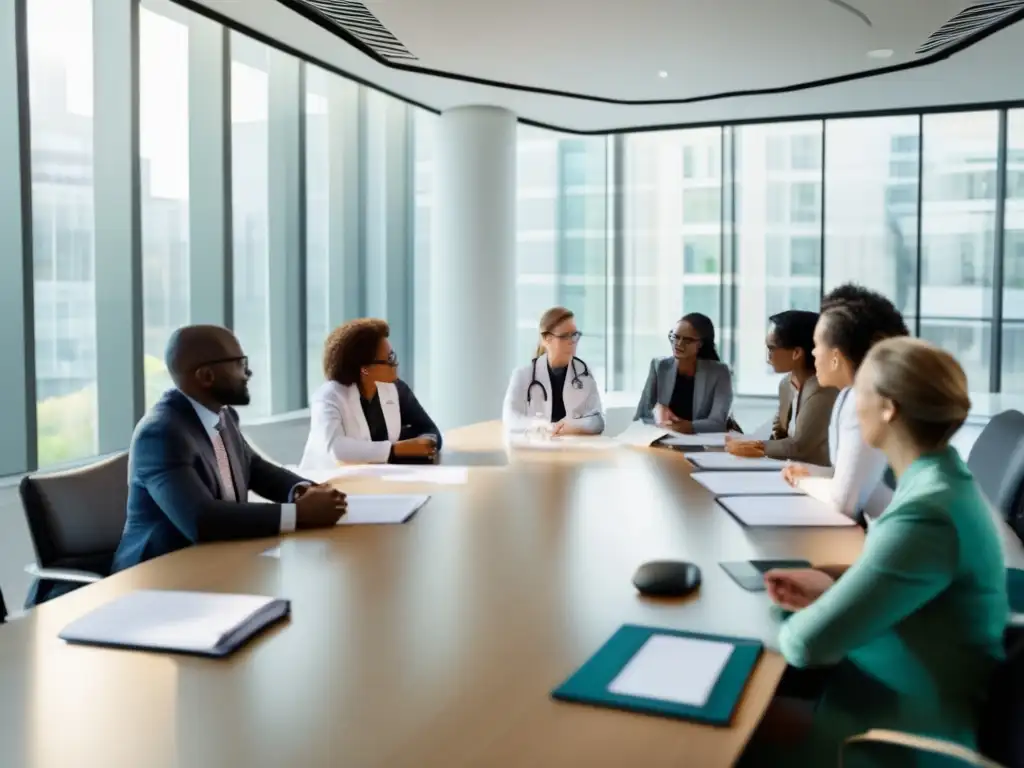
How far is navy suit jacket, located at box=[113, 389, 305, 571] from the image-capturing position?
2.43 m

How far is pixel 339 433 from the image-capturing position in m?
3.85

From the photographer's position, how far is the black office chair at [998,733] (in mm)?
1397

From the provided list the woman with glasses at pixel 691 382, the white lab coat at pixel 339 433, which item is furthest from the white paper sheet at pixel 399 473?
the woman with glasses at pixel 691 382

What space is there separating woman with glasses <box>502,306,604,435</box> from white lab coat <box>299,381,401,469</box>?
2.95 ft

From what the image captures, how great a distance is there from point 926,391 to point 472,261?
5.90m

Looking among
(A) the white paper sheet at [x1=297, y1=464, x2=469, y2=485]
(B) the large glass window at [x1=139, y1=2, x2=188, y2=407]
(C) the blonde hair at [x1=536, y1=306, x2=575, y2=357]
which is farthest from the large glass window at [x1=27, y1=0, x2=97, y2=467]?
(C) the blonde hair at [x1=536, y1=306, x2=575, y2=357]

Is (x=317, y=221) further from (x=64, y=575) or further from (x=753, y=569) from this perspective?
(x=753, y=569)

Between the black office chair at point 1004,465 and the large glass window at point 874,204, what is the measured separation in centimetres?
474

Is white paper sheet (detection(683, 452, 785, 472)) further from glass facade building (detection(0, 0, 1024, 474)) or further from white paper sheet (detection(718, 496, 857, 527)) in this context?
glass facade building (detection(0, 0, 1024, 474))

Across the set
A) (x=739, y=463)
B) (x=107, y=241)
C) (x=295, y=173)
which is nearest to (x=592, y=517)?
(x=739, y=463)

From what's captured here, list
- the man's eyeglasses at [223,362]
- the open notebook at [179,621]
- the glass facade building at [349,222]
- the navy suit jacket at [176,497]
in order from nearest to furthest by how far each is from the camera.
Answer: the open notebook at [179,621]
the navy suit jacket at [176,497]
the man's eyeglasses at [223,362]
the glass facade building at [349,222]

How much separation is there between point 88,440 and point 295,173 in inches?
97.2

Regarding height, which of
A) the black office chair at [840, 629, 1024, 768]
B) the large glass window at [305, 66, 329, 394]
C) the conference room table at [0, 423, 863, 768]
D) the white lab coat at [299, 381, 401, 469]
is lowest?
the black office chair at [840, 629, 1024, 768]

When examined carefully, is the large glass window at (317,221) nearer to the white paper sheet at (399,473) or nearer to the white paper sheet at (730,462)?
the white paper sheet at (399,473)
